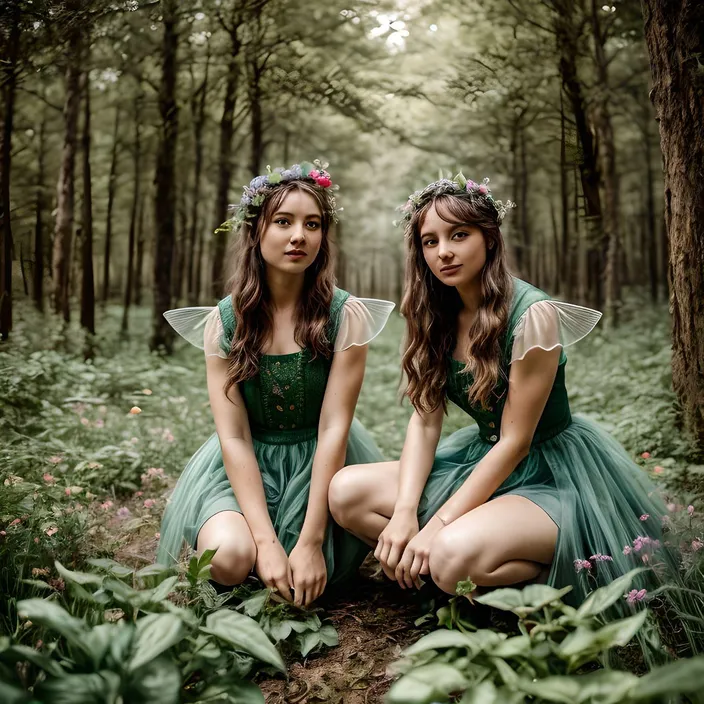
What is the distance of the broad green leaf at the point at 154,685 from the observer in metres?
1.11

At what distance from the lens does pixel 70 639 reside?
1.14 metres

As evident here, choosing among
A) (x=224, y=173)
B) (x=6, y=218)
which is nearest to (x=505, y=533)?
(x=6, y=218)

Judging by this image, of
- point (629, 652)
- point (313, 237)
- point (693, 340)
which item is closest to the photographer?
point (629, 652)

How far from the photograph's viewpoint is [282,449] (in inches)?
97.2

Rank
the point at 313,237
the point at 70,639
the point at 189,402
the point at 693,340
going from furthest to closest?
the point at 189,402
the point at 693,340
the point at 313,237
the point at 70,639

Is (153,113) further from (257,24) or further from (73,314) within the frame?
(73,314)

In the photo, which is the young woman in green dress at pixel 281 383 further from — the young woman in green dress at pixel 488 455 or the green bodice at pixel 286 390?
the young woman in green dress at pixel 488 455

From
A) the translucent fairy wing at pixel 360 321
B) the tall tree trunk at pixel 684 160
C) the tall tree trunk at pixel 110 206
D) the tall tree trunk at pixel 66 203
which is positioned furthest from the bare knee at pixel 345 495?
the tall tree trunk at pixel 110 206

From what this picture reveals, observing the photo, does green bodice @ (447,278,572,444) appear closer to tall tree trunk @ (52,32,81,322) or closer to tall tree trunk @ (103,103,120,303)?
tall tree trunk @ (52,32,81,322)

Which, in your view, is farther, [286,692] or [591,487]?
[591,487]

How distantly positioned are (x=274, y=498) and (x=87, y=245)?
5.01 m

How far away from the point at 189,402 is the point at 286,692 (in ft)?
11.0

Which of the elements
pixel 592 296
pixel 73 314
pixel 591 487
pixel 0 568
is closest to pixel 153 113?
pixel 73 314

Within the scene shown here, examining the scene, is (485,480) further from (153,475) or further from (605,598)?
(153,475)
